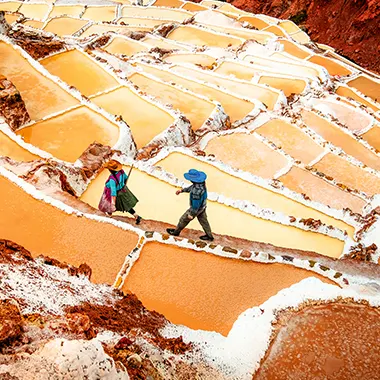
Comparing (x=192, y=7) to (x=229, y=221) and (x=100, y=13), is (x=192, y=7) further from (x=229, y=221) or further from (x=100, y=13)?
(x=229, y=221)

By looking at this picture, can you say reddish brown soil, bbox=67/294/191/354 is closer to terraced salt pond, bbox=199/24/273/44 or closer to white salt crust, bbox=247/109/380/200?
white salt crust, bbox=247/109/380/200

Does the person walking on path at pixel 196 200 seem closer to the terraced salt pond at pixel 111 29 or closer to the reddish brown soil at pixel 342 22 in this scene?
the terraced salt pond at pixel 111 29

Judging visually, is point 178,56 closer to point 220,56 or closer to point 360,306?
point 220,56

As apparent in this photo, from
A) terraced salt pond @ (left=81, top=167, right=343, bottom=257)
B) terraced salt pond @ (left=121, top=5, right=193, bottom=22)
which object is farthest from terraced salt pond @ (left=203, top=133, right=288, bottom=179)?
terraced salt pond @ (left=121, top=5, right=193, bottom=22)

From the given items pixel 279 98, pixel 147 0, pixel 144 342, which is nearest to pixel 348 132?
pixel 279 98

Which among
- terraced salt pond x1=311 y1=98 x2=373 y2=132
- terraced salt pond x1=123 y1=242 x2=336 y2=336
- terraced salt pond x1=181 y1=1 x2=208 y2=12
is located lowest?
terraced salt pond x1=123 y1=242 x2=336 y2=336
